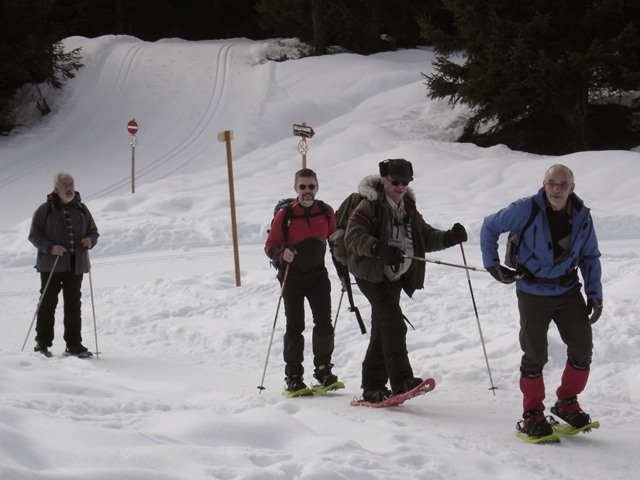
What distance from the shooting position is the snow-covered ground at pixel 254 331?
4.19m

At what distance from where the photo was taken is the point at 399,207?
6242 mm

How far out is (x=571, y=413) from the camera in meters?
5.58

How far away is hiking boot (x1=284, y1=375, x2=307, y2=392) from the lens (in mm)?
6973

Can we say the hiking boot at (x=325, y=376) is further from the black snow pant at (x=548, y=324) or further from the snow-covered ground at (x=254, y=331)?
the black snow pant at (x=548, y=324)

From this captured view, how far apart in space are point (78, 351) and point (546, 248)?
5073 millimetres

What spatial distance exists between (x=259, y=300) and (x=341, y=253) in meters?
4.10

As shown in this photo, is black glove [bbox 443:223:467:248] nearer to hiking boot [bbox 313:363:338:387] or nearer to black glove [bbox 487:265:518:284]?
black glove [bbox 487:265:518:284]

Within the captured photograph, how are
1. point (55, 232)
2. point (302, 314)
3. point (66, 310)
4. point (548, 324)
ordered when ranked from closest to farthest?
point (548, 324) < point (302, 314) < point (55, 232) < point (66, 310)

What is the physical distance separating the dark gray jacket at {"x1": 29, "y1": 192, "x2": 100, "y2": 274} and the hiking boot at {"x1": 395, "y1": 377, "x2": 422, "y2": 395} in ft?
12.2

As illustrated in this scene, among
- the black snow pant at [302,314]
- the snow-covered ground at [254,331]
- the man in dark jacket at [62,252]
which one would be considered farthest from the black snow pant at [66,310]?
the black snow pant at [302,314]

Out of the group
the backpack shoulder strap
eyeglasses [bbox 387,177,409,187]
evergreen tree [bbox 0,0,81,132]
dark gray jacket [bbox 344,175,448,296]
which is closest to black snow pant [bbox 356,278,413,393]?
dark gray jacket [bbox 344,175,448,296]

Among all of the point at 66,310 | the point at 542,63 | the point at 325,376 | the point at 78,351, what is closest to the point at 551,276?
the point at 325,376

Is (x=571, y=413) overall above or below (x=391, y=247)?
below

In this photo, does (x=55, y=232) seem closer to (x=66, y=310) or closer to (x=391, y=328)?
(x=66, y=310)
